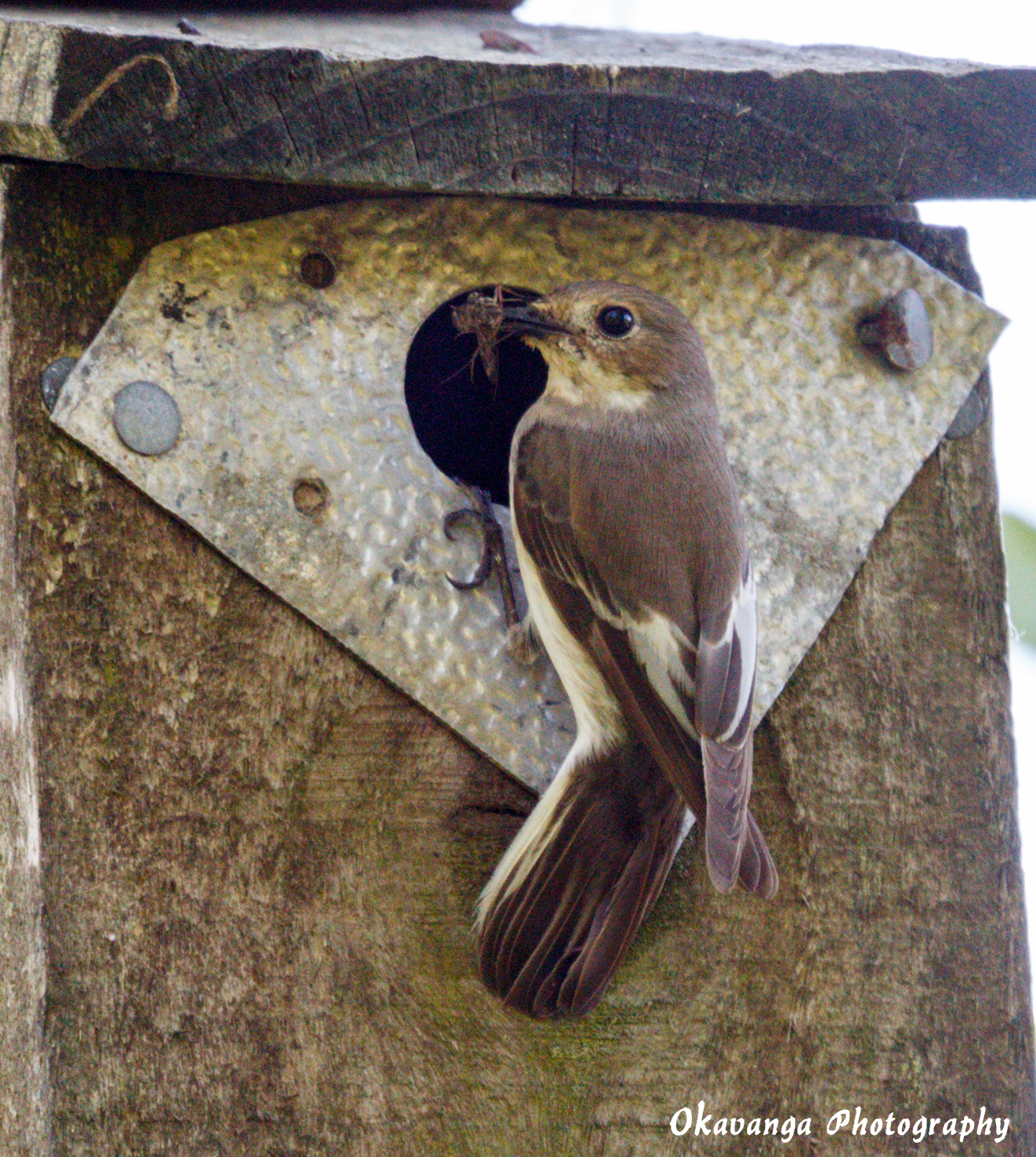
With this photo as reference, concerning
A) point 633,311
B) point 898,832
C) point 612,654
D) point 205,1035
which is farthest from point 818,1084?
point 633,311

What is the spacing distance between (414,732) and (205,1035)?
0.47 metres

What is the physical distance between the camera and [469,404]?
2.74 m

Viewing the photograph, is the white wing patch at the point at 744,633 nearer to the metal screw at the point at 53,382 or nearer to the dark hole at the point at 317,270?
the dark hole at the point at 317,270

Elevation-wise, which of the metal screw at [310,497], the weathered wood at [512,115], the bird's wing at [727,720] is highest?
the weathered wood at [512,115]

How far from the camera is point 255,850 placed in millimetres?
1897

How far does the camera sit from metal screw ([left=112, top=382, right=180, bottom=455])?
6.15 feet

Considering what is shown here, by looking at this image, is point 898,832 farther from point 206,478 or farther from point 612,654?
point 206,478

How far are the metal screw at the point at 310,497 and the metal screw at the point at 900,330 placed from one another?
859 mm

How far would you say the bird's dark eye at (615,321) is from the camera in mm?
2094

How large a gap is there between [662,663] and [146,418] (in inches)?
29.0

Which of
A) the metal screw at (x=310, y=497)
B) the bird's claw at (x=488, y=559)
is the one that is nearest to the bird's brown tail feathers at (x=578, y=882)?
the bird's claw at (x=488, y=559)

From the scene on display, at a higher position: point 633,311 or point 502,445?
point 633,311

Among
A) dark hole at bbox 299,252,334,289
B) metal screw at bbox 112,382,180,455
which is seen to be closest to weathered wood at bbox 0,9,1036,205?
dark hole at bbox 299,252,334,289

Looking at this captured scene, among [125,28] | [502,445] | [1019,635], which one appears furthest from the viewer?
[502,445]
